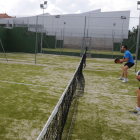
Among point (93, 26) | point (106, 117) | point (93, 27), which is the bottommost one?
Answer: point (106, 117)

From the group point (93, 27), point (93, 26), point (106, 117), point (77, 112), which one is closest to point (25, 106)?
point (77, 112)

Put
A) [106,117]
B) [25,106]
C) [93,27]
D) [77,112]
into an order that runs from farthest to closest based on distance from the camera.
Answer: [93,27], [25,106], [77,112], [106,117]

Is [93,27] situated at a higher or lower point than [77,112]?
higher

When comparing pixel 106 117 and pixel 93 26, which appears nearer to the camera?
pixel 106 117

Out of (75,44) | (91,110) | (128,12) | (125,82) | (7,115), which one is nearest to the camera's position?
(7,115)

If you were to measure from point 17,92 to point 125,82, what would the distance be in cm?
464

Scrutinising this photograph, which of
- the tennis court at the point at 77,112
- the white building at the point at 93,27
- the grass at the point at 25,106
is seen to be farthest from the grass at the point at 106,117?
the white building at the point at 93,27

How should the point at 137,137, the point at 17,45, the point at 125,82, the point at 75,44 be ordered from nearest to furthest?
the point at 137,137, the point at 125,82, the point at 17,45, the point at 75,44

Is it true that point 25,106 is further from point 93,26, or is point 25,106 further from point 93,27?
point 93,26

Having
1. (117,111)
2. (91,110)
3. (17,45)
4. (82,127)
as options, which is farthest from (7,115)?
(17,45)

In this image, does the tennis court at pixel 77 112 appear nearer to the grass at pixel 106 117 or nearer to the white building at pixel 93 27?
the grass at pixel 106 117

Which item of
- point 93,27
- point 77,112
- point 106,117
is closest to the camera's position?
point 106,117

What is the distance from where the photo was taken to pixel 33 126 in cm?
351

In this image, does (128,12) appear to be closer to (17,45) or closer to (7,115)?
(17,45)
